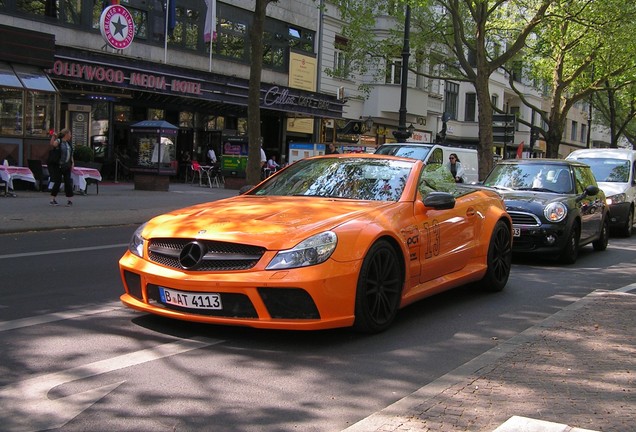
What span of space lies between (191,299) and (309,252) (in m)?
0.96

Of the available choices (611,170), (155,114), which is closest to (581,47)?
(611,170)

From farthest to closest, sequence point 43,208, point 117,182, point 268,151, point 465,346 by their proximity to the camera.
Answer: point 268,151 → point 117,182 → point 43,208 → point 465,346

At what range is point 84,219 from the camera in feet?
42.8

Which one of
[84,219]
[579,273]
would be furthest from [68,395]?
[84,219]

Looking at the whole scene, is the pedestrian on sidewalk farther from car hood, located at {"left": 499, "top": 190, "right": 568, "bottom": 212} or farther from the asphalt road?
car hood, located at {"left": 499, "top": 190, "right": 568, "bottom": 212}

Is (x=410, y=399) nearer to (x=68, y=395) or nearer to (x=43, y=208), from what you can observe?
(x=68, y=395)

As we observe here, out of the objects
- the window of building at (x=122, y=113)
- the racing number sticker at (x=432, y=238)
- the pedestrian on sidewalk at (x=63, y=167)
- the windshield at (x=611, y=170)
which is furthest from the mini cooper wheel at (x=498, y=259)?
the window of building at (x=122, y=113)

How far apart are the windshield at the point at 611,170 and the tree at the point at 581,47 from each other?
9.05 metres

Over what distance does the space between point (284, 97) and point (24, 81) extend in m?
12.3

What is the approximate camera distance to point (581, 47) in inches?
1221

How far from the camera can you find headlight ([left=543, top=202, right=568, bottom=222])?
32.4ft

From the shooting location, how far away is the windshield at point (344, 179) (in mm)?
6094

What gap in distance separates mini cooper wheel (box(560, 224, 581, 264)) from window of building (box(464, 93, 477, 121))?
39.5m

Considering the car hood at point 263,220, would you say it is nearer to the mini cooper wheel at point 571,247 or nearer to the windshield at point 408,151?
the mini cooper wheel at point 571,247
